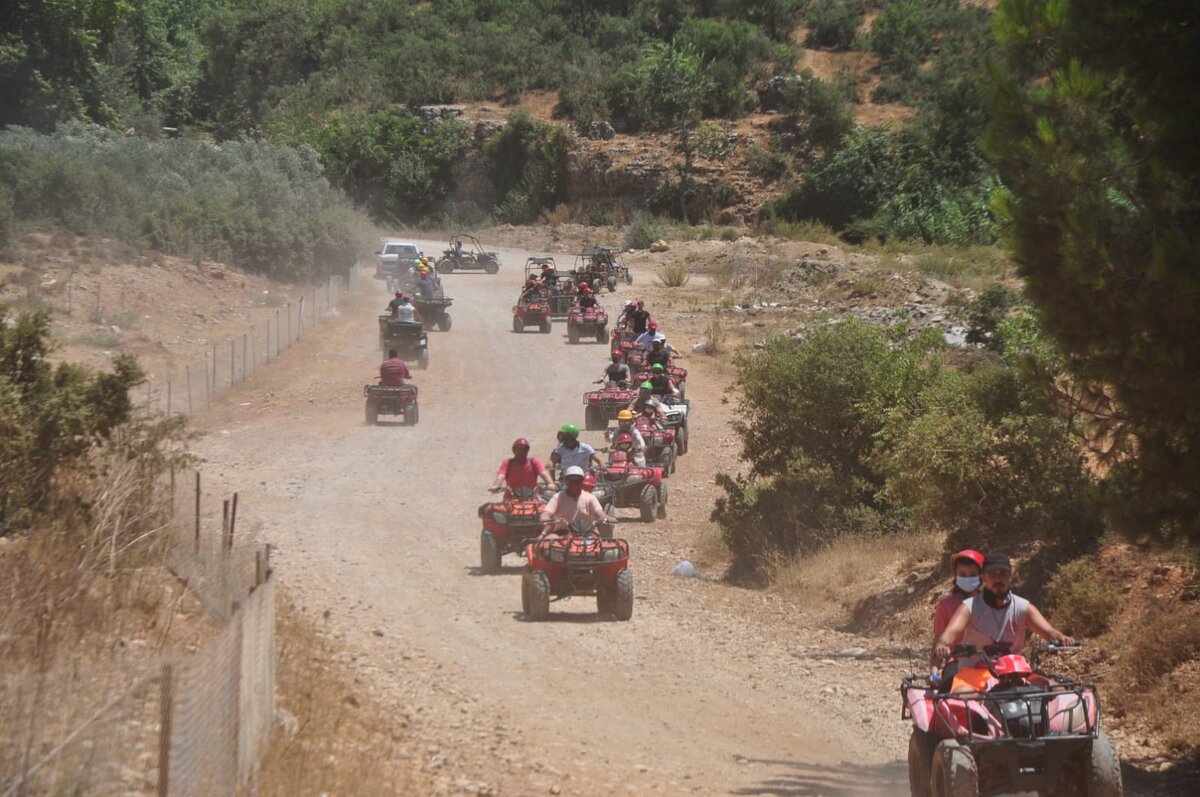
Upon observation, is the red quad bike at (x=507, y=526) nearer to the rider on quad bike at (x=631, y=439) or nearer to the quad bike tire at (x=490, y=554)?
the quad bike tire at (x=490, y=554)

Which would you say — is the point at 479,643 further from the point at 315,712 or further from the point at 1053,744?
the point at 1053,744

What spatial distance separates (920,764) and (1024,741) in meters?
0.71

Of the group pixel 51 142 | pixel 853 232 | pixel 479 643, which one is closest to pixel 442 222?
pixel 853 232

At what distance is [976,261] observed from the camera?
5106 cm

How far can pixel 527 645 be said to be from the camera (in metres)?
12.9

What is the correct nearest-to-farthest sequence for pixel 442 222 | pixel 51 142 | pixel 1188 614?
pixel 1188 614 < pixel 51 142 < pixel 442 222

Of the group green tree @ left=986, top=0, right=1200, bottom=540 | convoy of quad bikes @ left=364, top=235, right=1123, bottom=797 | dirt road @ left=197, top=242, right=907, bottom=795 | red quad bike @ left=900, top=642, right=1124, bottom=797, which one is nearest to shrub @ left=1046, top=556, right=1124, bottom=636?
convoy of quad bikes @ left=364, top=235, right=1123, bottom=797

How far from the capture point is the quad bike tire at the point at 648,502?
20.7 m

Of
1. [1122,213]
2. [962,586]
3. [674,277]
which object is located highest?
[1122,213]

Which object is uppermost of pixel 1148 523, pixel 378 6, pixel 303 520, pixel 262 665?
pixel 378 6

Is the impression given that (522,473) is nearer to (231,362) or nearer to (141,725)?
(141,725)

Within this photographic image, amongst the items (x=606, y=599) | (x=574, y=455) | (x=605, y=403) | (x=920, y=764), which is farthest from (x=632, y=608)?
(x=605, y=403)

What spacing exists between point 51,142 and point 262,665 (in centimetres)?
4500

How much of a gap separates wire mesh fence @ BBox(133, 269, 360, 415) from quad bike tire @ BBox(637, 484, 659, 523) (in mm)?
7394
